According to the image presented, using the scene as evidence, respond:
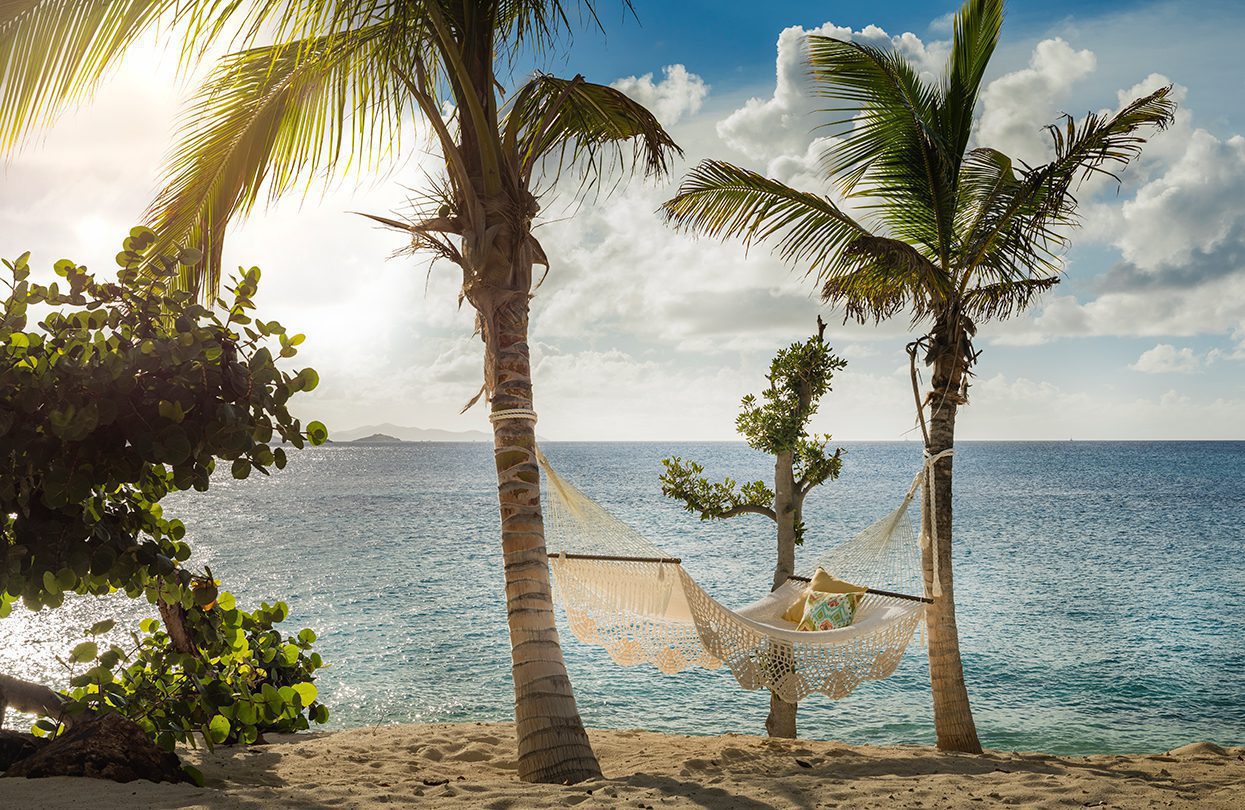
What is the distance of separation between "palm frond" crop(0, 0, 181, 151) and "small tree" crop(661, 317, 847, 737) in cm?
320

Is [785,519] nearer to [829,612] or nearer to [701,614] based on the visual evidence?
[829,612]

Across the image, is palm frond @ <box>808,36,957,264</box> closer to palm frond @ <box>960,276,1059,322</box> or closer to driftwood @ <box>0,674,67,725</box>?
palm frond @ <box>960,276,1059,322</box>

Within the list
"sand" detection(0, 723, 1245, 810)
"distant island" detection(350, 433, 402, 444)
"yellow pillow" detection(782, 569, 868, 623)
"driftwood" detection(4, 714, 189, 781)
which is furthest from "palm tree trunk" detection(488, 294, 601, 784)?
"distant island" detection(350, 433, 402, 444)

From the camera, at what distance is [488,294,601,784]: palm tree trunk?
2701 millimetres

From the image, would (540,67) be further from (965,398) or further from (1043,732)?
(1043,732)

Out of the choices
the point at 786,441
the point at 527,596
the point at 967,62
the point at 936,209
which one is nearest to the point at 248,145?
the point at 527,596

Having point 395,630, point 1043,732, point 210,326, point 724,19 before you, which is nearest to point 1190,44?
point 724,19

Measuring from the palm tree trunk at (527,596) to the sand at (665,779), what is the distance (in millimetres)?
161

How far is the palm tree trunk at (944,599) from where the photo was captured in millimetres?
3691

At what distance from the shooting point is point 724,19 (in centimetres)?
777

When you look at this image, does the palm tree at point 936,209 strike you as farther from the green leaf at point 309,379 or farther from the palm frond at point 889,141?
the green leaf at point 309,379

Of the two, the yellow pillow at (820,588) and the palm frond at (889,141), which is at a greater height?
the palm frond at (889,141)

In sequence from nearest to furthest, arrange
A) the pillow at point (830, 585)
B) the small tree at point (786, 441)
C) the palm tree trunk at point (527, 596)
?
the palm tree trunk at point (527, 596), the pillow at point (830, 585), the small tree at point (786, 441)

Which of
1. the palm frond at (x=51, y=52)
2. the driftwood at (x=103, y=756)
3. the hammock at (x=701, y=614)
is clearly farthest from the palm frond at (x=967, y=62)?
the driftwood at (x=103, y=756)
